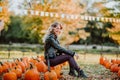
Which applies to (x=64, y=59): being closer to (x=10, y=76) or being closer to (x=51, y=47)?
(x=51, y=47)

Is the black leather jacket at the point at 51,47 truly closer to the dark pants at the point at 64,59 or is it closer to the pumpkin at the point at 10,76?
the dark pants at the point at 64,59

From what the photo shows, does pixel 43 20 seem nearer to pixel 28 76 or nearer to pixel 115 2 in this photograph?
pixel 115 2

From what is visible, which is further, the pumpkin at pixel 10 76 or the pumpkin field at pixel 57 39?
the pumpkin field at pixel 57 39

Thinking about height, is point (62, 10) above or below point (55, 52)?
below

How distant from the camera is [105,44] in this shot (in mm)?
34312

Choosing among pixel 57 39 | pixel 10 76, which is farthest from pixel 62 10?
pixel 10 76

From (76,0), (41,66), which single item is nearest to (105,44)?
(76,0)

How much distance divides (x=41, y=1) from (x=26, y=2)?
→ 1187 millimetres

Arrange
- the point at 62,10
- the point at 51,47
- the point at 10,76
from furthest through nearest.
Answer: the point at 62,10 < the point at 51,47 < the point at 10,76

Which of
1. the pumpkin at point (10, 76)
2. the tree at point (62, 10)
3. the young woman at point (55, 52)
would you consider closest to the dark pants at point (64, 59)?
the young woman at point (55, 52)

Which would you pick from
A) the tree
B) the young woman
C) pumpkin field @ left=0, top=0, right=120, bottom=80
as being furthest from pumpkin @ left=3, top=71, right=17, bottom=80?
the tree

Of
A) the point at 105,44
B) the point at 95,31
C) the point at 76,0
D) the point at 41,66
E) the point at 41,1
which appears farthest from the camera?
the point at 95,31

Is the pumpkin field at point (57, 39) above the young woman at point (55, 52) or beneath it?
beneath

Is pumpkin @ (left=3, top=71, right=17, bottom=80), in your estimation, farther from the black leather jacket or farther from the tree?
the tree
